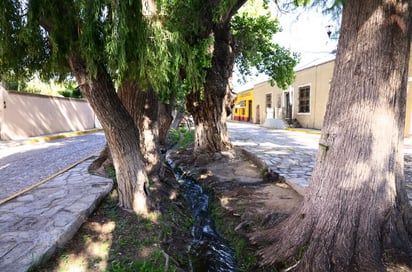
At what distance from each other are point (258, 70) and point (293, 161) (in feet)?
12.2

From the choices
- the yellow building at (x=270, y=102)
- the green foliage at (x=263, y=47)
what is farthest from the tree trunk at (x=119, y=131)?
the yellow building at (x=270, y=102)

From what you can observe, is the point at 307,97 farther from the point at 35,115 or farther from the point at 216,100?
Answer: the point at 35,115

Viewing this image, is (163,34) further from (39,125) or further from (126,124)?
(39,125)

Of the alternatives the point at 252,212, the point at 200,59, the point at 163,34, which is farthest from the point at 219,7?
the point at 252,212

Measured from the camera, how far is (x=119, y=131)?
3.35m

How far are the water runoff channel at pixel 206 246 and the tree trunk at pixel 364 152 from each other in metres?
1.06

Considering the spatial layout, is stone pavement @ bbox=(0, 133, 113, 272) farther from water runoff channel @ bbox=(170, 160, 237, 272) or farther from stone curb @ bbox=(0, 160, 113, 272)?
water runoff channel @ bbox=(170, 160, 237, 272)

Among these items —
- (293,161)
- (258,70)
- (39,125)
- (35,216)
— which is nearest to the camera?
(35,216)

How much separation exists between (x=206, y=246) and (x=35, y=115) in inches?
461

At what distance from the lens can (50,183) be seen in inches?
189

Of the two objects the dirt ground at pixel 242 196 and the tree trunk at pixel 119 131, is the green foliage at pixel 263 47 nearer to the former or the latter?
the dirt ground at pixel 242 196

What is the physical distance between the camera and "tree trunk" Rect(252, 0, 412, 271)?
97.9 inches

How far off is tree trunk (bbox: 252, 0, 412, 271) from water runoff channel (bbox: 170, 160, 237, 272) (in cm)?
106

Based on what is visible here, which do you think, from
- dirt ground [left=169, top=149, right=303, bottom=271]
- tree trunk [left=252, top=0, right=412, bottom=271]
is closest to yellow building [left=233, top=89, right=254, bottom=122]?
dirt ground [left=169, top=149, right=303, bottom=271]
